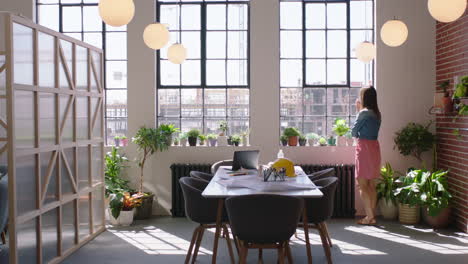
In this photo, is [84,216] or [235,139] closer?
[84,216]

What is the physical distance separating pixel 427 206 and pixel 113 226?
4.40 m

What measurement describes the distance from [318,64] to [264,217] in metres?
4.80

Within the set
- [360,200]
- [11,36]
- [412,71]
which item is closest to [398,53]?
[412,71]

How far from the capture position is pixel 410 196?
7.45 metres

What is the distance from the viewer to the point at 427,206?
7457 millimetres

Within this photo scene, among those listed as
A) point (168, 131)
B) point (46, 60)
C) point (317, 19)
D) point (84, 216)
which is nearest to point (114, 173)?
point (168, 131)

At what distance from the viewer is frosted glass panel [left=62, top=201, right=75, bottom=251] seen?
6.17m

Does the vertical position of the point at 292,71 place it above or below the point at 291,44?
below

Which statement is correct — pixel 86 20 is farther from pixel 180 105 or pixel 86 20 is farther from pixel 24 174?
pixel 24 174

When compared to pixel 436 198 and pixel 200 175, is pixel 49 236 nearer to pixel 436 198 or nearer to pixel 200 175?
pixel 200 175

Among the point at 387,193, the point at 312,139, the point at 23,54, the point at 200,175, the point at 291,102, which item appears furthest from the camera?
the point at 291,102

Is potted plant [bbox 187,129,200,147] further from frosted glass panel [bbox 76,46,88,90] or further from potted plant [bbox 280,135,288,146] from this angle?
frosted glass panel [bbox 76,46,88,90]

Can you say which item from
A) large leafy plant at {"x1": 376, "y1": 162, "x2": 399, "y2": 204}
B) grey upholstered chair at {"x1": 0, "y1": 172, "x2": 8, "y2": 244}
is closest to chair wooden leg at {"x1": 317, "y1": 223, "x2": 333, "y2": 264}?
large leafy plant at {"x1": 376, "y1": 162, "x2": 399, "y2": 204}

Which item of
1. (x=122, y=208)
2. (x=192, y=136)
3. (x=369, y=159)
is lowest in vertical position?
(x=122, y=208)
